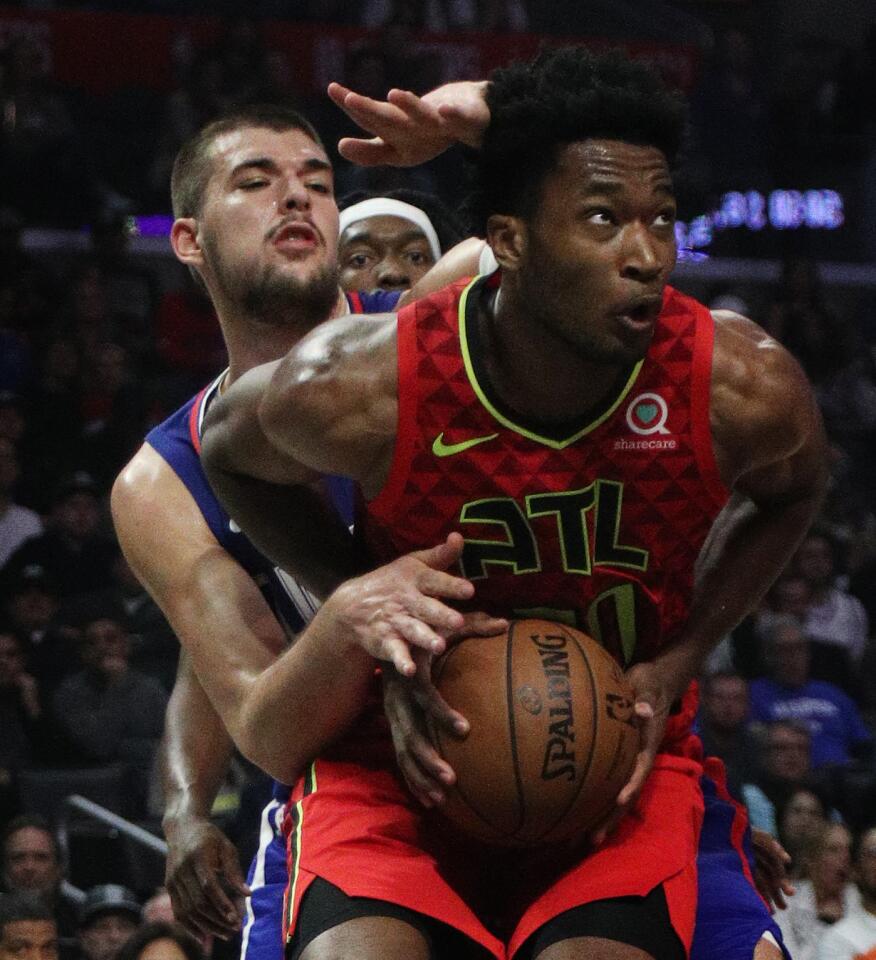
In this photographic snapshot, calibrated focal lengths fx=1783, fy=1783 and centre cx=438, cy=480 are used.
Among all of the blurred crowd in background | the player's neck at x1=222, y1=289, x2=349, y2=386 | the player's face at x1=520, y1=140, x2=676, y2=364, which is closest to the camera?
the player's face at x1=520, y1=140, x2=676, y2=364

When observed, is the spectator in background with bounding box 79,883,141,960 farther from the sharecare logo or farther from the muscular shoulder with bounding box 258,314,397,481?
the sharecare logo

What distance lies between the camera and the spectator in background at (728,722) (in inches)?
271

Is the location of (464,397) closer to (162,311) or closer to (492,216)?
(492,216)

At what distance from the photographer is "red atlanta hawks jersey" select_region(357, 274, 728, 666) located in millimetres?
2738

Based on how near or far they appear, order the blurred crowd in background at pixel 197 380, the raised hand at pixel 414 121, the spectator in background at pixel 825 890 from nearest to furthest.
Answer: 1. the raised hand at pixel 414 121
2. the spectator in background at pixel 825 890
3. the blurred crowd in background at pixel 197 380

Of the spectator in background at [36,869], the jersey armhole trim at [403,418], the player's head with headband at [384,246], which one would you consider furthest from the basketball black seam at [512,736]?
the spectator in background at [36,869]

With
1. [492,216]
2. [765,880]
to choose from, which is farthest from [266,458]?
[765,880]

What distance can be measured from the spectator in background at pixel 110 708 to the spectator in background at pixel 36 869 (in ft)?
2.15

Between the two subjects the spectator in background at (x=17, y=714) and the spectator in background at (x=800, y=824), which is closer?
the spectator in background at (x=800, y=824)

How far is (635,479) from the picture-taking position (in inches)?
109

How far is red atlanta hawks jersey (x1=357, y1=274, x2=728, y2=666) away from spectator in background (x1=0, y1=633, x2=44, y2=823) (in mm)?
4269

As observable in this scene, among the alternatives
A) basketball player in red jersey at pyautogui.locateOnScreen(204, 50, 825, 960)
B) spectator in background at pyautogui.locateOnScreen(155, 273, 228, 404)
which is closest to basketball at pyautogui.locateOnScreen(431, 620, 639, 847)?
basketball player in red jersey at pyautogui.locateOnScreen(204, 50, 825, 960)

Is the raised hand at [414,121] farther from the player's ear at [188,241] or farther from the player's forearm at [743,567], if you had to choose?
the player's forearm at [743,567]

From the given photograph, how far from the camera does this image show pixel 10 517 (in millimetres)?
7578
